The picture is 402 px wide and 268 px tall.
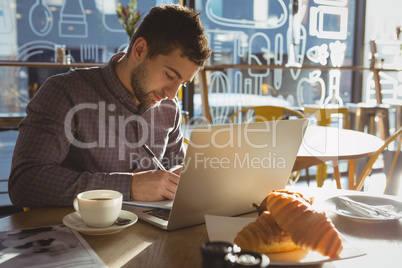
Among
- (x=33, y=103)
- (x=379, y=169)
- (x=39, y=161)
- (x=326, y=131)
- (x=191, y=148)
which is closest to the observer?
(x=191, y=148)

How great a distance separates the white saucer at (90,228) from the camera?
820 mm

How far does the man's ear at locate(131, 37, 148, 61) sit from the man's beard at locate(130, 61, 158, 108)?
3cm

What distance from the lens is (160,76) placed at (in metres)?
1.45

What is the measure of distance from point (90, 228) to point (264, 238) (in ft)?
1.23

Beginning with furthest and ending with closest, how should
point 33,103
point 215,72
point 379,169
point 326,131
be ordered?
point 379,169
point 215,72
point 326,131
point 33,103

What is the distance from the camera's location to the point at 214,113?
13.6 ft

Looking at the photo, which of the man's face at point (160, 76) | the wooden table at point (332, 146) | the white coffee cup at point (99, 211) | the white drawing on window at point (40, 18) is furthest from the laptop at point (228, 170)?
the white drawing on window at point (40, 18)

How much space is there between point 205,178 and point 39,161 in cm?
57

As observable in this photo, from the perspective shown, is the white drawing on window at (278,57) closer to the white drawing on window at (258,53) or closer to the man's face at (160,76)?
the white drawing on window at (258,53)

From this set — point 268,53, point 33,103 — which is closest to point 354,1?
point 268,53

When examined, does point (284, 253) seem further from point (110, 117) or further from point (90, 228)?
point (110, 117)

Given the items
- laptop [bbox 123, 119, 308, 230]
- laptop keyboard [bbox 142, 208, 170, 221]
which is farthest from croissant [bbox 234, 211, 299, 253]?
laptop keyboard [bbox 142, 208, 170, 221]

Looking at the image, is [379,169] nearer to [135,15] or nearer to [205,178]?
[135,15]

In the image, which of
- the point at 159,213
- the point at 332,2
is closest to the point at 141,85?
the point at 159,213
